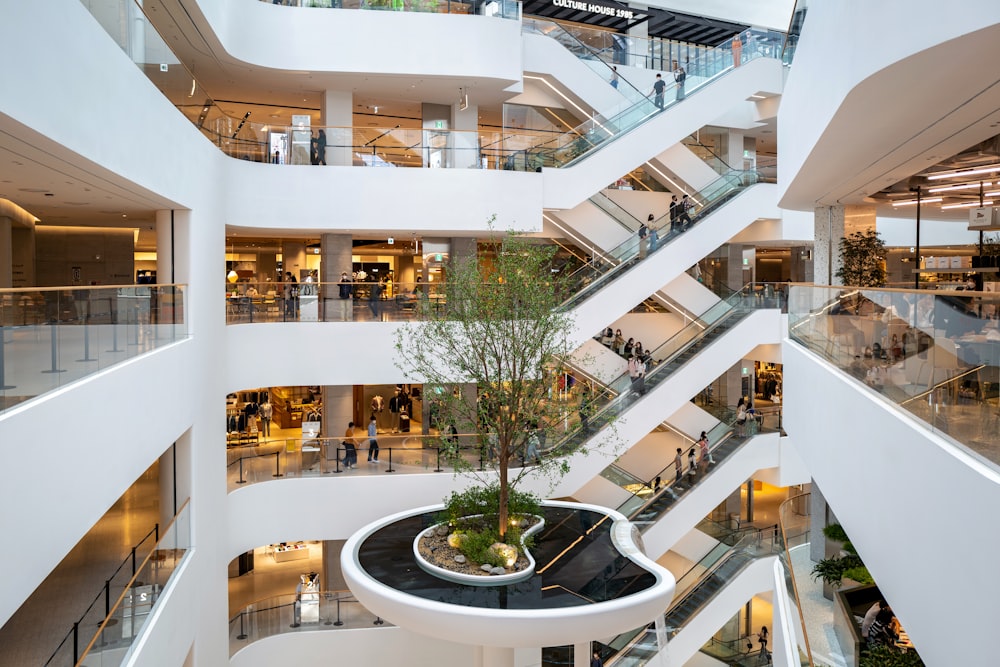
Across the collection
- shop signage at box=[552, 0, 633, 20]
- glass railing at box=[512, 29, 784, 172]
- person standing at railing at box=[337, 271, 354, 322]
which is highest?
shop signage at box=[552, 0, 633, 20]

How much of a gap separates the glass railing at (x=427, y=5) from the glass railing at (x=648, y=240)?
5.91 metres

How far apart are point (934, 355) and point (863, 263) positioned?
8.56m

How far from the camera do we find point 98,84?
25.8ft

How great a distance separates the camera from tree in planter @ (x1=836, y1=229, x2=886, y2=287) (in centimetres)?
1351

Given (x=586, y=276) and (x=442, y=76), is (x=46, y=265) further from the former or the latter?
(x=586, y=276)

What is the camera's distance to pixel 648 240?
67.9 ft

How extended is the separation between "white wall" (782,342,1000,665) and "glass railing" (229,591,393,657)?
10845 mm

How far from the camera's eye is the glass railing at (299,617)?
1634 centimetres

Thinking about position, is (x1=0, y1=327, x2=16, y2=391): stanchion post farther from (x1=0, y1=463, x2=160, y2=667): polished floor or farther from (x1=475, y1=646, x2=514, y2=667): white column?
(x1=475, y1=646, x2=514, y2=667): white column

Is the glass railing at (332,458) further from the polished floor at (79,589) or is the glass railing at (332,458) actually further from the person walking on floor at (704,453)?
the person walking on floor at (704,453)

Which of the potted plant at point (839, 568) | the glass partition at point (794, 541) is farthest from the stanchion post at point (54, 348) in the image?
the potted plant at point (839, 568)

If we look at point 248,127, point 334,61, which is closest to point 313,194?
point 248,127

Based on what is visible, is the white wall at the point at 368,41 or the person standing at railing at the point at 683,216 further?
the person standing at railing at the point at 683,216

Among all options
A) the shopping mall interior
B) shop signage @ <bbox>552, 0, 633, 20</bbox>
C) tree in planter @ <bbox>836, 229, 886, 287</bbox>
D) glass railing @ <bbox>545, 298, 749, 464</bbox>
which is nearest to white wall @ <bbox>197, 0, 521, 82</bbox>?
the shopping mall interior
